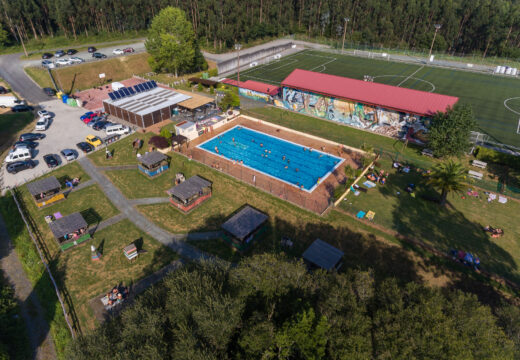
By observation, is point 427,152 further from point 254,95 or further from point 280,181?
point 254,95

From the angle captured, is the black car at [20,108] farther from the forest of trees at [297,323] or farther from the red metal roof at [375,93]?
the forest of trees at [297,323]

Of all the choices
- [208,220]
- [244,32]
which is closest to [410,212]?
[208,220]

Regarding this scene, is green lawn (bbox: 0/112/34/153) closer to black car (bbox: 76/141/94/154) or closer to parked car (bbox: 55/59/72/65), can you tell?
black car (bbox: 76/141/94/154)

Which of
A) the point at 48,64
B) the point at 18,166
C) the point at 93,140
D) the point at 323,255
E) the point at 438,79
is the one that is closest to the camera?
the point at 323,255

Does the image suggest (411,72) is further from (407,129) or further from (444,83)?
(407,129)

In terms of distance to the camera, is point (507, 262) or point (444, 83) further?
point (444, 83)

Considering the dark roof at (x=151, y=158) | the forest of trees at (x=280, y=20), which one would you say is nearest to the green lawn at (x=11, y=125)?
the dark roof at (x=151, y=158)

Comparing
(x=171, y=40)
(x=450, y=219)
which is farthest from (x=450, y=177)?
(x=171, y=40)

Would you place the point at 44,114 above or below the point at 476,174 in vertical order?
above
